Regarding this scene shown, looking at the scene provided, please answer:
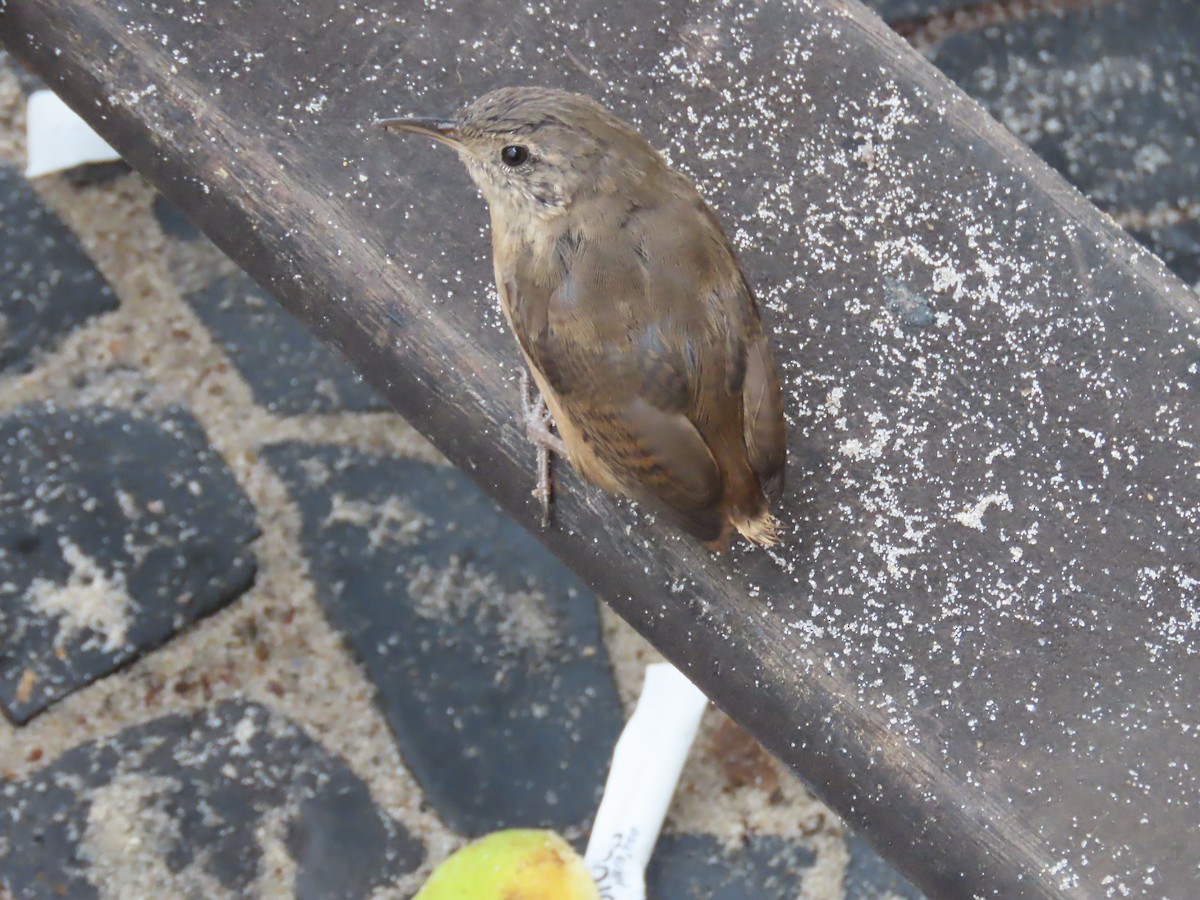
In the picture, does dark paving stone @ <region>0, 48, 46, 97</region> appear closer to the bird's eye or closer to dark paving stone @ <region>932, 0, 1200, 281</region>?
the bird's eye

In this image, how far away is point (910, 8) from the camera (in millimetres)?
3766

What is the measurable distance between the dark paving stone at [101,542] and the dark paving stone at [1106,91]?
2432 mm

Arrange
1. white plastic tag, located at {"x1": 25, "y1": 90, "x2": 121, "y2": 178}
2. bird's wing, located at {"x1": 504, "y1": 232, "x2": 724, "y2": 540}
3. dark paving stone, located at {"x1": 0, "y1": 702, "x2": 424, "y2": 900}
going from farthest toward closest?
white plastic tag, located at {"x1": 25, "y1": 90, "x2": 121, "y2": 178}
dark paving stone, located at {"x1": 0, "y1": 702, "x2": 424, "y2": 900}
bird's wing, located at {"x1": 504, "y1": 232, "x2": 724, "y2": 540}

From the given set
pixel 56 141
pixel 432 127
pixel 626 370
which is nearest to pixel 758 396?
pixel 626 370

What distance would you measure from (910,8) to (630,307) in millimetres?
2071

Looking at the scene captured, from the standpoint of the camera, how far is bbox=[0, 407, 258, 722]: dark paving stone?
10.4 ft

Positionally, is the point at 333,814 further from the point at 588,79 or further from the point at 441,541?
the point at 588,79

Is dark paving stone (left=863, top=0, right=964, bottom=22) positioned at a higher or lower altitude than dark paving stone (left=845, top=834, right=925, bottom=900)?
higher

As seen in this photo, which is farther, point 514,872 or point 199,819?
point 199,819

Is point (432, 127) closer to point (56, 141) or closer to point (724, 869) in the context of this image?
point (56, 141)

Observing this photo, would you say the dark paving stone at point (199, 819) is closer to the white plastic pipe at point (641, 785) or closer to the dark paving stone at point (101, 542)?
the dark paving stone at point (101, 542)

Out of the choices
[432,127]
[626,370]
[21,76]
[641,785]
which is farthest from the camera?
[21,76]

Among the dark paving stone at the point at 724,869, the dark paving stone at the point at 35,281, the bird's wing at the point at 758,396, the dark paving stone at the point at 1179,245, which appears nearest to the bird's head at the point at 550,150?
the bird's wing at the point at 758,396

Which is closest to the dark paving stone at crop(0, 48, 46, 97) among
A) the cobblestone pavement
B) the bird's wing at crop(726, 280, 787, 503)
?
the cobblestone pavement
